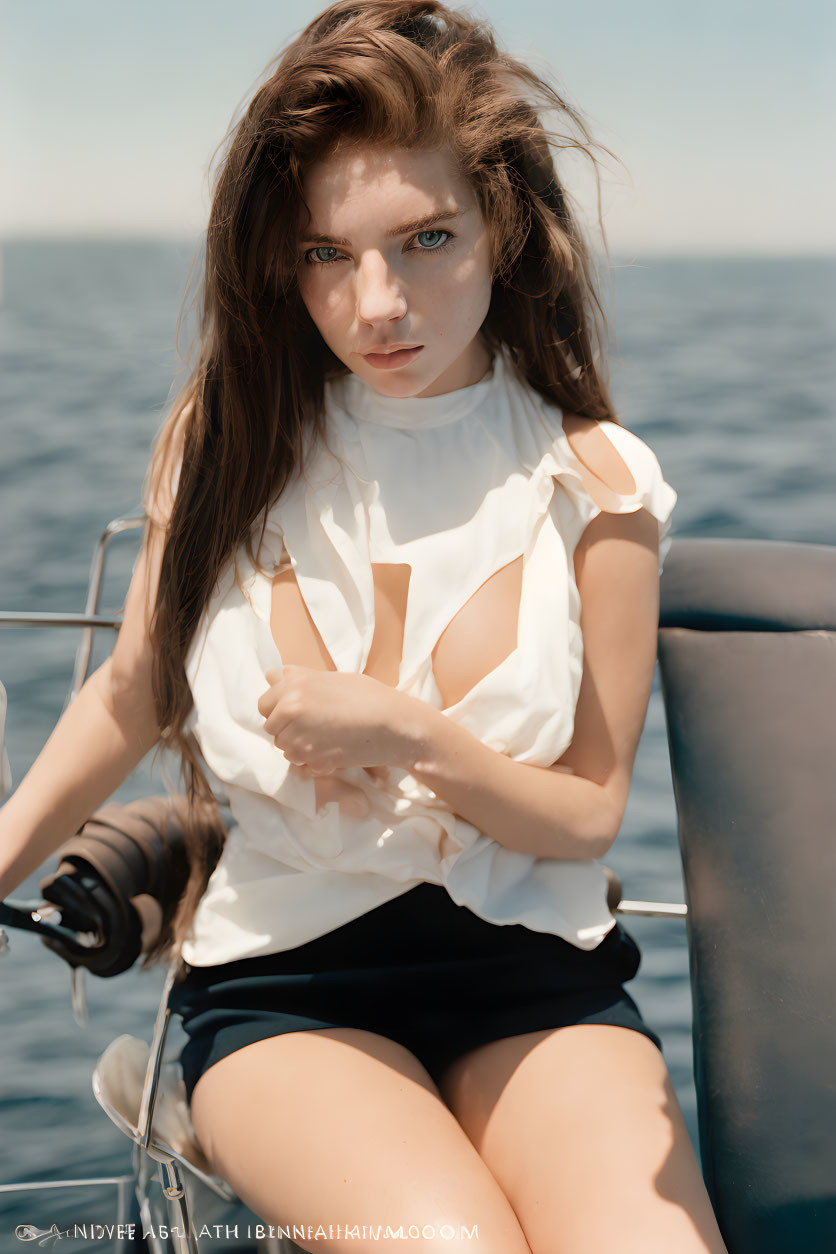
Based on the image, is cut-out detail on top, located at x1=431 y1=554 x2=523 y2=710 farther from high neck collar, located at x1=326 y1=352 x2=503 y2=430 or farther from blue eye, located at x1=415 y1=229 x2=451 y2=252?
blue eye, located at x1=415 y1=229 x2=451 y2=252

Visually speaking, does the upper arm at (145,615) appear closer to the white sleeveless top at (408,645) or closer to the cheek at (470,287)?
the white sleeveless top at (408,645)

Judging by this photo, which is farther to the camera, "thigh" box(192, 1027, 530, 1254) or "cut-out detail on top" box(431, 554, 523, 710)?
"cut-out detail on top" box(431, 554, 523, 710)

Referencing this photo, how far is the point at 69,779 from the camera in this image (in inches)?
42.6

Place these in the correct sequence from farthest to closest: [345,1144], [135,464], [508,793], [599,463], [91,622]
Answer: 1. [135,464]
2. [91,622]
3. [599,463]
4. [508,793]
5. [345,1144]

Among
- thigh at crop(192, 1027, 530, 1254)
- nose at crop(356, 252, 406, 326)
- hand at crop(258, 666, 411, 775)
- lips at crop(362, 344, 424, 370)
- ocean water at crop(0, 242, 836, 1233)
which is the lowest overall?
ocean water at crop(0, 242, 836, 1233)

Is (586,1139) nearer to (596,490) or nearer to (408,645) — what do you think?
(408,645)

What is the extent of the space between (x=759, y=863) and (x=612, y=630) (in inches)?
10.9

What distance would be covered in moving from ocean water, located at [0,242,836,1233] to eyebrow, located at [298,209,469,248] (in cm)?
18

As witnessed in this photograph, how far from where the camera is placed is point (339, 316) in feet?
3.30

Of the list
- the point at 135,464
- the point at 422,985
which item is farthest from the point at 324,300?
the point at 135,464

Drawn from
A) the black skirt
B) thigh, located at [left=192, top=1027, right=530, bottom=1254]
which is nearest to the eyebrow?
the black skirt

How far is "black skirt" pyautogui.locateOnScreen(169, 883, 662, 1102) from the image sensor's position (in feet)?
3.32

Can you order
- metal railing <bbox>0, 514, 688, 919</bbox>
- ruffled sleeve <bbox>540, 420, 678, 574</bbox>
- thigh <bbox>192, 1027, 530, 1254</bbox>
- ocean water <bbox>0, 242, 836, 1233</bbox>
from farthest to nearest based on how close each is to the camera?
ocean water <bbox>0, 242, 836, 1233</bbox>
metal railing <bbox>0, 514, 688, 919</bbox>
ruffled sleeve <bbox>540, 420, 678, 574</bbox>
thigh <bbox>192, 1027, 530, 1254</bbox>

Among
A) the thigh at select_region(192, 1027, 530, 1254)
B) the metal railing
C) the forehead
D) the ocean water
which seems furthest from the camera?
the ocean water
